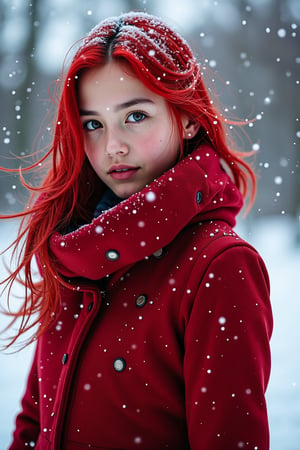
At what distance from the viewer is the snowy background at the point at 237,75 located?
8031 millimetres

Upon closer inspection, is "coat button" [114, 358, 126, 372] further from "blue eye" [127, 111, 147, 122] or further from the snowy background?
the snowy background

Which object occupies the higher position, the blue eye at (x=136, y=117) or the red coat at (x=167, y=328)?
the blue eye at (x=136, y=117)

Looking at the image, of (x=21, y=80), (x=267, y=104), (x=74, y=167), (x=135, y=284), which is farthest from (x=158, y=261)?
(x=267, y=104)

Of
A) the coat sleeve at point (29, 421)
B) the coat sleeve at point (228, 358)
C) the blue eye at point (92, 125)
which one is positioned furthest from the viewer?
the coat sleeve at point (29, 421)

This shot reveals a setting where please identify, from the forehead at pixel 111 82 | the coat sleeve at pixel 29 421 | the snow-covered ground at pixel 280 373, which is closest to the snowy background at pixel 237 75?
the snow-covered ground at pixel 280 373

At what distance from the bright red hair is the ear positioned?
14mm

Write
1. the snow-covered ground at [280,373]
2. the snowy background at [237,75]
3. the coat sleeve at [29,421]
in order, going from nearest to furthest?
the coat sleeve at [29,421], the snow-covered ground at [280,373], the snowy background at [237,75]

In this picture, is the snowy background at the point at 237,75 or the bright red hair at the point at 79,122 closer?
the bright red hair at the point at 79,122

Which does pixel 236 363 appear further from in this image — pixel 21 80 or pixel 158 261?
pixel 21 80

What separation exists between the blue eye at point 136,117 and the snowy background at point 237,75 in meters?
4.19

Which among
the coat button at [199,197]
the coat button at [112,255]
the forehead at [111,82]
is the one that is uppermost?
the forehead at [111,82]

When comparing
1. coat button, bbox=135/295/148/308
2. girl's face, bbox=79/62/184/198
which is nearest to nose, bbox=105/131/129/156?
girl's face, bbox=79/62/184/198

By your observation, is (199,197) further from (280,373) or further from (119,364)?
(280,373)

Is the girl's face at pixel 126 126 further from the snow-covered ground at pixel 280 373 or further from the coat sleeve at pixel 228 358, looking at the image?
the snow-covered ground at pixel 280 373
